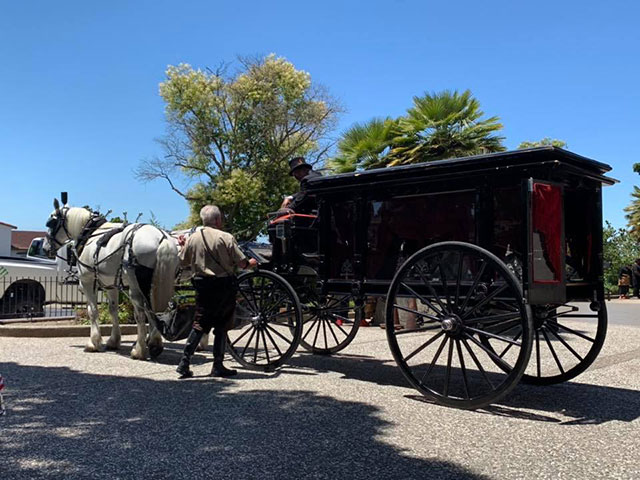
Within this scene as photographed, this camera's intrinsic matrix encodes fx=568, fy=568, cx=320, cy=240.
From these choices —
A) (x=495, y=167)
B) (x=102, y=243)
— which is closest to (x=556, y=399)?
(x=495, y=167)

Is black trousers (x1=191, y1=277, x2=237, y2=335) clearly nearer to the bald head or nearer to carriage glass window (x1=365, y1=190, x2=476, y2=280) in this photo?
the bald head

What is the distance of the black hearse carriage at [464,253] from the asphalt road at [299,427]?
42cm

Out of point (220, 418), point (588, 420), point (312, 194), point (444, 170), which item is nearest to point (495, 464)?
point (588, 420)

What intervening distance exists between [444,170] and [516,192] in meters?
0.68

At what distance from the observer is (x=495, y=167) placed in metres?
5.07

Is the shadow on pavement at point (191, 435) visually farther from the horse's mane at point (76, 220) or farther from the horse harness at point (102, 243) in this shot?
the horse's mane at point (76, 220)

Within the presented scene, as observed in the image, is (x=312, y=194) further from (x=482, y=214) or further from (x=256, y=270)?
(x=482, y=214)

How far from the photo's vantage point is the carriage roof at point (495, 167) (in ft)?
15.8

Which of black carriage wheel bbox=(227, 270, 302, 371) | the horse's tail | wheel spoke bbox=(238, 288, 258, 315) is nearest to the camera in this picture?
black carriage wheel bbox=(227, 270, 302, 371)

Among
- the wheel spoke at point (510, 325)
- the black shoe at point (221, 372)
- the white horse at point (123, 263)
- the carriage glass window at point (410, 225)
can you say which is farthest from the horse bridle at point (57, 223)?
the wheel spoke at point (510, 325)

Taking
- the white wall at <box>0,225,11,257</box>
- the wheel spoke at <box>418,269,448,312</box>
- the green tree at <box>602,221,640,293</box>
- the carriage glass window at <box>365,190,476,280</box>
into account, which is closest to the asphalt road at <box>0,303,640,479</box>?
the wheel spoke at <box>418,269,448,312</box>

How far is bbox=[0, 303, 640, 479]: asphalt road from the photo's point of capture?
11.7ft

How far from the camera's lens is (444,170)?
5391 mm

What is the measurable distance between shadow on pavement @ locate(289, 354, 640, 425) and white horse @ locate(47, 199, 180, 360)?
2.09 m
